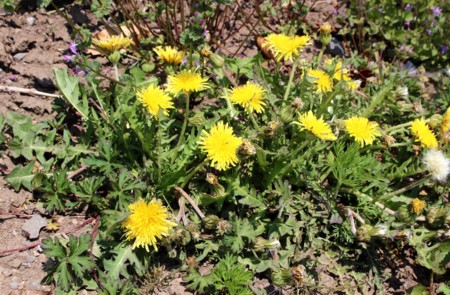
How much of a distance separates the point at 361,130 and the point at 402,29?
1702mm

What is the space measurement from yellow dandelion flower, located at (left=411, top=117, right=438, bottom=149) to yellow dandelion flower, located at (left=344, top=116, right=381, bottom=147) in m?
0.27

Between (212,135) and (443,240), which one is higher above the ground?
(212,135)

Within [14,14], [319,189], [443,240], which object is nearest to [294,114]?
[319,189]

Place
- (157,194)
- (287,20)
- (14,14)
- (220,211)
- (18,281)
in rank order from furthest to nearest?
(287,20) < (14,14) < (220,211) < (157,194) < (18,281)

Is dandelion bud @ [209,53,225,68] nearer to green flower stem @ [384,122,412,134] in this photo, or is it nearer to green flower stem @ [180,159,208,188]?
green flower stem @ [180,159,208,188]

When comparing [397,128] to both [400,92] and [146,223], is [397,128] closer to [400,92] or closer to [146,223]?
[400,92]

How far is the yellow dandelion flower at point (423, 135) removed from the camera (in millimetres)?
2574

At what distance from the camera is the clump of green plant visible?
3654mm

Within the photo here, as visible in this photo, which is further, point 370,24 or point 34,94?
point 370,24

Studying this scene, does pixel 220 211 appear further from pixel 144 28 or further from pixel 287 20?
pixel 287 20

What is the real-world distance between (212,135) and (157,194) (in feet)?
1.44

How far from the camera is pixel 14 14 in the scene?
124 inches

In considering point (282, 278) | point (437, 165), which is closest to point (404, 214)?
point (437, 165)

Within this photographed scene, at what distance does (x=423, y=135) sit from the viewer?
258 centimetres
